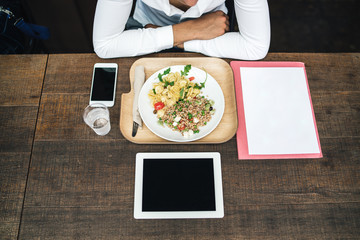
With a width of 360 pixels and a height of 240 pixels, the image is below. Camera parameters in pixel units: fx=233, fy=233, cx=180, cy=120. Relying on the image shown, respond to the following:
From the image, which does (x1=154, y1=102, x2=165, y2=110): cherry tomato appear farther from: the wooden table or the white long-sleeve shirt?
the white long-sleeve shirt

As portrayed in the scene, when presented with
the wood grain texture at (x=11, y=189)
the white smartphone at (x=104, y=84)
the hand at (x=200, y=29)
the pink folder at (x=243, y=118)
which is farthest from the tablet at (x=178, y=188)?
the hand at (x=200, y=29)

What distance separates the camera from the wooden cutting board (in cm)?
89

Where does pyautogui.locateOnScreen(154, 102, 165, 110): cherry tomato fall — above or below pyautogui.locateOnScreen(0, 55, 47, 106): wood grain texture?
below

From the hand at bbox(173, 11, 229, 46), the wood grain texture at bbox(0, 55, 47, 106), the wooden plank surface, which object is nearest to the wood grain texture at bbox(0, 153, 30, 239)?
the wooden plank surface

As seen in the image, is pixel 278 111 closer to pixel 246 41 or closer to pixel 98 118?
pixel 246 41

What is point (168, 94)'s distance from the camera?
2.90 ft

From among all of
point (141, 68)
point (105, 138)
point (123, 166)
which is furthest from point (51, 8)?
point (123, 166)

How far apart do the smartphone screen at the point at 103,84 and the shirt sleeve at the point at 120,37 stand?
0.07m

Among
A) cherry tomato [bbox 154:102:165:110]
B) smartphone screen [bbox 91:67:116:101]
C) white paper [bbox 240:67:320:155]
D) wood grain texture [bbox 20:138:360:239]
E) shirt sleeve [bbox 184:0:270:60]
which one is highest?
shirt sleeve [bbox 184:0:270:60]

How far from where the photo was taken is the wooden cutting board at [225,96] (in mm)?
892

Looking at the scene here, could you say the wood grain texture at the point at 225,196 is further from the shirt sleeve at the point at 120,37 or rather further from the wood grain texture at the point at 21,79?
the shirt sleeve at the point at 120,37

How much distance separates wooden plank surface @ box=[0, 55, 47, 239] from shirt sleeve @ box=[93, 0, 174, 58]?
0.27 metres

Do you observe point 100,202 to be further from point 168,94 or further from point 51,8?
point 51,8

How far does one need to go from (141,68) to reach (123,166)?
1.32 feet
